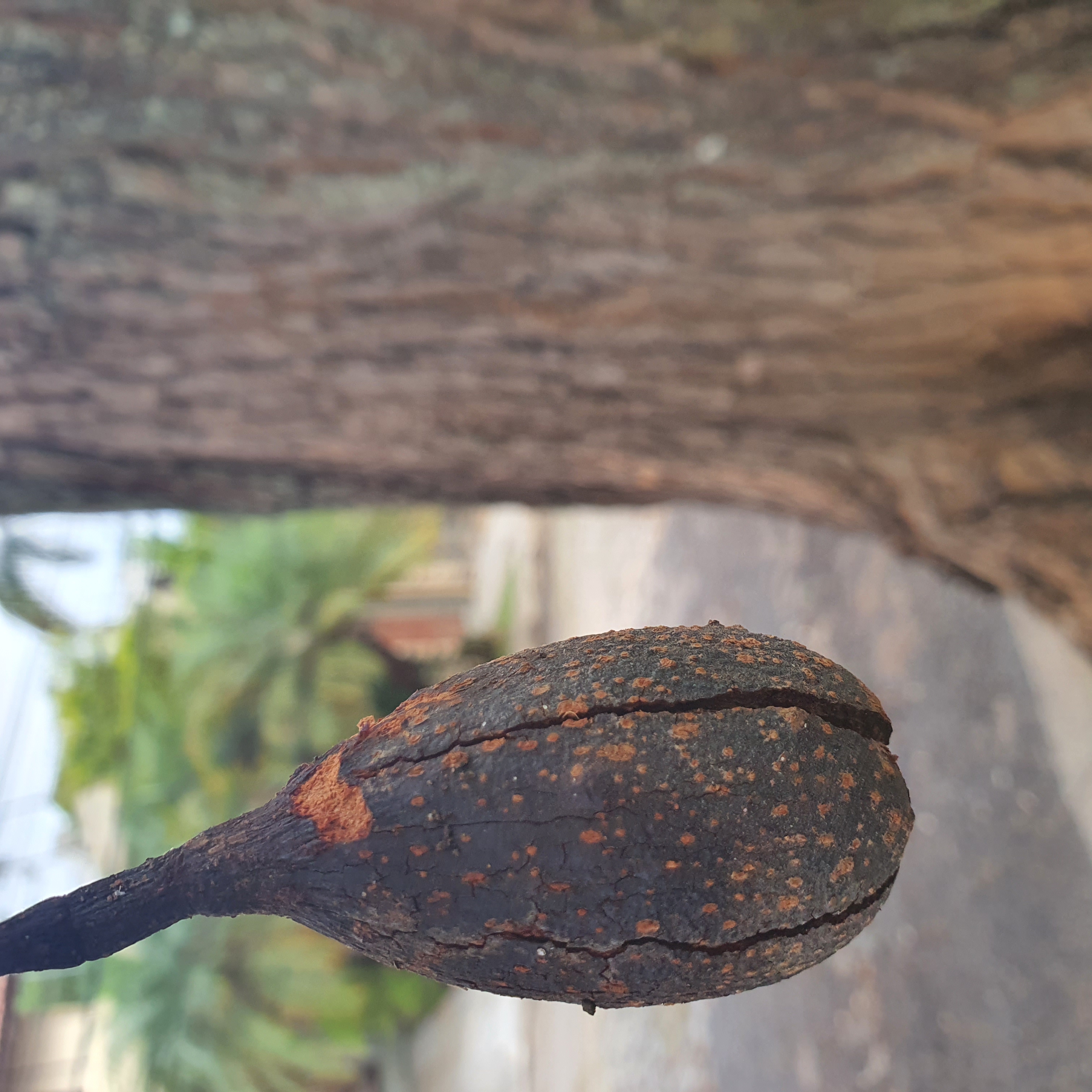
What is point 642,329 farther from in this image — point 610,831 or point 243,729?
point 243,729

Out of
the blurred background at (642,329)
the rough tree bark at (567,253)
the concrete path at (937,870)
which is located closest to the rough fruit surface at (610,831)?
the blurred background at (642,329)

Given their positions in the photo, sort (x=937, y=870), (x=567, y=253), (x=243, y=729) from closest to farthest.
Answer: (x=567, y=253)
(x=937, y=870)
(x=243, y=729)

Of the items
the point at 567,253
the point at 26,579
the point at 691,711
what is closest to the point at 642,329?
the point at 567,253

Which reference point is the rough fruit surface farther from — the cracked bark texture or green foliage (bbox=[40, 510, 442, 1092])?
green foliage (bbox=[40, 510, 442, 1092])

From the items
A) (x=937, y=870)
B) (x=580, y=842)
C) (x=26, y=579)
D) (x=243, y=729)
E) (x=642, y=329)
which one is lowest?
(x=580, y=842)

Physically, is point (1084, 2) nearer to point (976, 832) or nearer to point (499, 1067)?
point (976, 832)

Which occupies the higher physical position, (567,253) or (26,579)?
(567,253)
